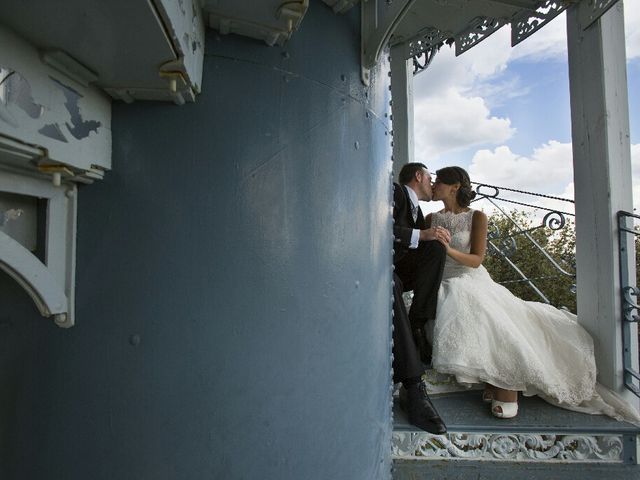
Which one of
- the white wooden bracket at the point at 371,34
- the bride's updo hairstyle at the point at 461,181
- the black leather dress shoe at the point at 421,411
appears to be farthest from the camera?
the bride's updo hairstyle at the point at 461,181

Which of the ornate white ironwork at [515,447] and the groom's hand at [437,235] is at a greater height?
the groom's hand at [437,235]

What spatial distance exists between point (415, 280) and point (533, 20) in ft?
7.74

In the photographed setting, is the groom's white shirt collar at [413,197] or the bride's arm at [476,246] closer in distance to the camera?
the groom's white shirt collar at [413,197]

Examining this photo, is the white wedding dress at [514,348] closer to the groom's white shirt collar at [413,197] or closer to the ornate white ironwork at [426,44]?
the groom's white shirt collar at [413,197]

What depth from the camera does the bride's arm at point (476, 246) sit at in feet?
9.31

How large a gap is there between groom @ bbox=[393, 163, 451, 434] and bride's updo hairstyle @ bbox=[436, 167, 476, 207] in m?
0.24

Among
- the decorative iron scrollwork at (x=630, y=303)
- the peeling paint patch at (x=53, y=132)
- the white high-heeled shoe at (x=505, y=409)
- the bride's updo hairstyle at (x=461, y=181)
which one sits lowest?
the white high-heeled shoe at (x=505, y=409)

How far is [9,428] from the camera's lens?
1.09 m

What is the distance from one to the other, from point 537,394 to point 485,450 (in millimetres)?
588

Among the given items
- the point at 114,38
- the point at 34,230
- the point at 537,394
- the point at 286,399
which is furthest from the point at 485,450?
the point at 114,38

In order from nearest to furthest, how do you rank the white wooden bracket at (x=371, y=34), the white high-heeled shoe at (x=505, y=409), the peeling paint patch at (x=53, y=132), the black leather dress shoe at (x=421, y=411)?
the peeling paint patch at (x=53, y=132) → the white wooden bracket at (x=371, y=34) → the black leather dress shoe at (x=421, y=411) → the white high-heeled shoe at (x=505, y=409)

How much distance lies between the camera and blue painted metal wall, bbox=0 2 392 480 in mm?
1095

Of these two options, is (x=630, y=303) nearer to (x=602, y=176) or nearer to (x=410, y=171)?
(x=602, y=176)

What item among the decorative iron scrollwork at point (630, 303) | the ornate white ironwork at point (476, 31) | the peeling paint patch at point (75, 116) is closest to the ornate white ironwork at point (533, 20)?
the ornate white ironwork at point (476, 31)
